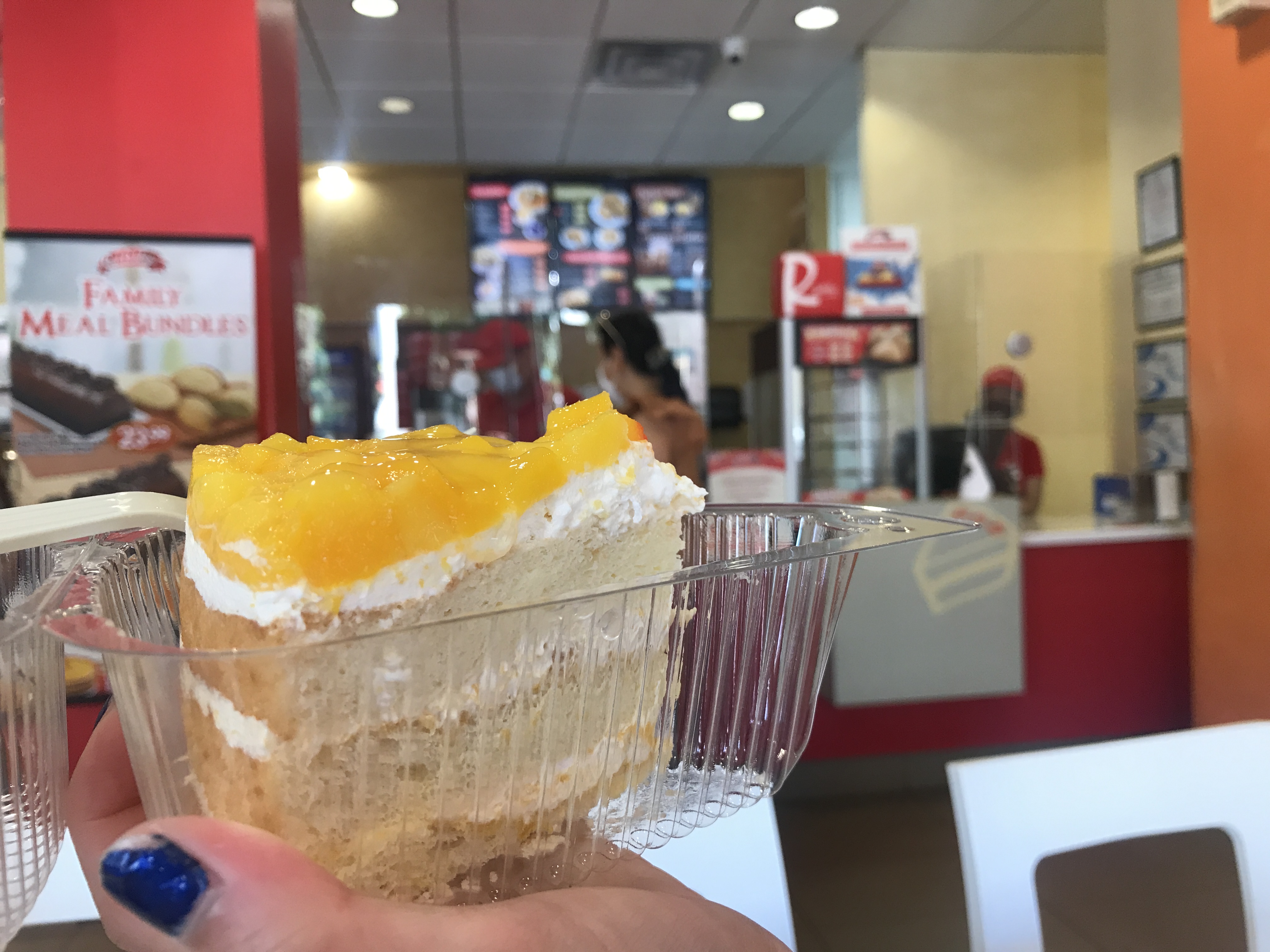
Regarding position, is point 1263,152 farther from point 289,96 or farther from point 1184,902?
point 289,96

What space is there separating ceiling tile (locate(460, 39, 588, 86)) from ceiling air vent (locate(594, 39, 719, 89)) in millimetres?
105

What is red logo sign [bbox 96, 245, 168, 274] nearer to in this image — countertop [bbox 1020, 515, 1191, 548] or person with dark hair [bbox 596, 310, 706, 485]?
person with dark hair [bbox 596, 310, 706, 485]

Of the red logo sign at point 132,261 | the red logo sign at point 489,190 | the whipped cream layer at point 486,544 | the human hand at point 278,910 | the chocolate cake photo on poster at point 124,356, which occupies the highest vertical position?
the red logo sign at point 489,190

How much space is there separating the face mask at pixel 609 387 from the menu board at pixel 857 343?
2.03 feet

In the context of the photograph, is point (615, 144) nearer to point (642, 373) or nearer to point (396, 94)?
point (396, 94)

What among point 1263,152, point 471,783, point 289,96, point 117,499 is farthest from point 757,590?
point 1263,152

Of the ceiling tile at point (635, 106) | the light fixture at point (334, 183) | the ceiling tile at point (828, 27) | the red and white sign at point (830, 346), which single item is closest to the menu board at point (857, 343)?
the red and white sign at point (830, 346)

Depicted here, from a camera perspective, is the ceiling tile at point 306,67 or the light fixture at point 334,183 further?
the light fixture at point 334,183

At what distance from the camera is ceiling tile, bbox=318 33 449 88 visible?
3.33 meters

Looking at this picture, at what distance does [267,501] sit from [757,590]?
0.27 meters

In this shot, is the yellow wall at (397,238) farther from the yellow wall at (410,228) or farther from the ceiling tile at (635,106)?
the ceiling tile at (635,106)

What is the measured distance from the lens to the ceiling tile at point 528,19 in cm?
305

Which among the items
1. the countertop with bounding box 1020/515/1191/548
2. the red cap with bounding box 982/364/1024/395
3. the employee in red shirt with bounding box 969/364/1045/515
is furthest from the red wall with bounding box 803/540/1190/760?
the red cap with bounding box 982/364/1024/395

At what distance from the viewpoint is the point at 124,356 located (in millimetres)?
1741
